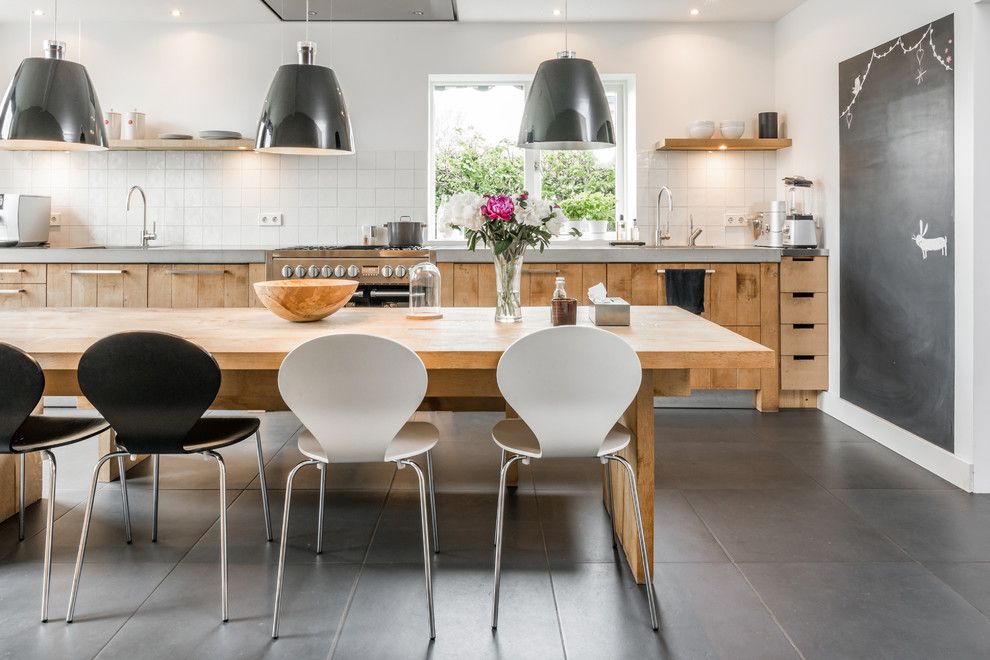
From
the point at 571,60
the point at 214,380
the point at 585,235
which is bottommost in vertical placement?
the point at 214,380

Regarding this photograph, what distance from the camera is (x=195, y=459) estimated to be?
354cm

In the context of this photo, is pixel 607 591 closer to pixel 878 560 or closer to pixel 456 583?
pixel 456 583

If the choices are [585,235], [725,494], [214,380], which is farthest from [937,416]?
[214,380]

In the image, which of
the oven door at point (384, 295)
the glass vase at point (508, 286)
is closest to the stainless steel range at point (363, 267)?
the oven door at point (384, 295)

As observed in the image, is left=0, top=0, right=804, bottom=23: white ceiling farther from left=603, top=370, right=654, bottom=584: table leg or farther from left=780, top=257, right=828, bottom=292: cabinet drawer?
left=603, top=370, right=654, bottom=584: table leg

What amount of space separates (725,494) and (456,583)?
1.29 m

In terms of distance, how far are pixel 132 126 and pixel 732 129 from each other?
12.8 ft

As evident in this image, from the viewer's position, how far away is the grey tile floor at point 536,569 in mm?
1931

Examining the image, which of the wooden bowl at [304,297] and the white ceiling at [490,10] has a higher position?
the white ceiling at [490,10]

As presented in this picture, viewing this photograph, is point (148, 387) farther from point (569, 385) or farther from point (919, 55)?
point (919, 55)

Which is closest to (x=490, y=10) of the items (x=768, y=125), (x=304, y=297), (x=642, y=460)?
(x=768, y=125)

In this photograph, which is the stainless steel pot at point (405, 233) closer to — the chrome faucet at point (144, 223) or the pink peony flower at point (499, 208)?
the chrome faucet at point (144, 223)

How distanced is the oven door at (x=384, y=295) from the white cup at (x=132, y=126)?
1.91m

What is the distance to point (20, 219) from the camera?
4828 millimetres
